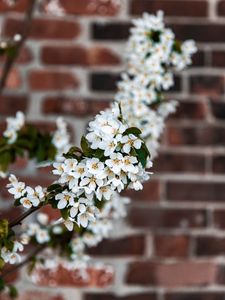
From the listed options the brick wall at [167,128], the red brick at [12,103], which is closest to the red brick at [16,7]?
the brick wall at [167,128]

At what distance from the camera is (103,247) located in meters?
1.81

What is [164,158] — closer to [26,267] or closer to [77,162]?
[26,267]

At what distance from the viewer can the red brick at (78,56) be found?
1.81 m

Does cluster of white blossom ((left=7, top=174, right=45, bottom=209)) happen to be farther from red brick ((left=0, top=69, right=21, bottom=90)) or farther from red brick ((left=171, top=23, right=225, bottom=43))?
red brick ((left=171, top=23, right=225, bottom=43))

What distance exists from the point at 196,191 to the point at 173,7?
498 mm

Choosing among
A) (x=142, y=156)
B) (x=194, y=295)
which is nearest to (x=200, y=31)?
(x=194, y=295)

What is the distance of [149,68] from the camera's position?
1.42 metres

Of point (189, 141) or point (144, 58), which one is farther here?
point (189, 141)

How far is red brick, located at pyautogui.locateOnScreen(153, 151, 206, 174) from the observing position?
1814 mm

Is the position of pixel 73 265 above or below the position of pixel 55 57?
below

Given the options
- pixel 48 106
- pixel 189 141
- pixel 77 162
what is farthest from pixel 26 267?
pixel 77 162

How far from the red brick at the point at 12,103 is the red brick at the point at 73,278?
1.42ft

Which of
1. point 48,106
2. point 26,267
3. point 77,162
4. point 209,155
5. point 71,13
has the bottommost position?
point 26,267

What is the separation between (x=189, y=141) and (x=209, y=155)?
7 cm
